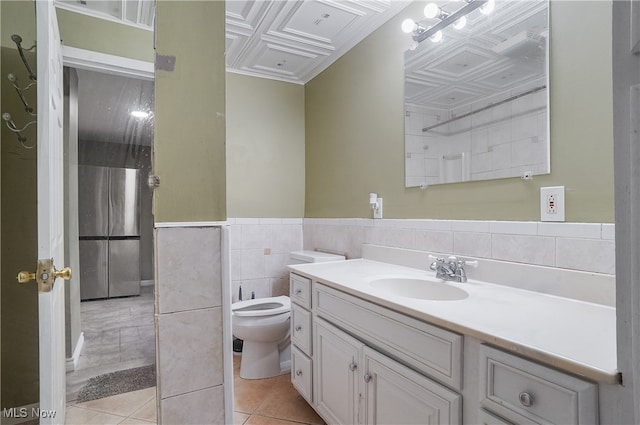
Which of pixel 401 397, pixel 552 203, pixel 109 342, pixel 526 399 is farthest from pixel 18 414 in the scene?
Answer: pixel 552 203

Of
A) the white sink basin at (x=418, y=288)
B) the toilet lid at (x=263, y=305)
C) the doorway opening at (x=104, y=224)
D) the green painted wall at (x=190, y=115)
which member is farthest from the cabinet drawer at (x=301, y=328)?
the green painted wall at (x=190, y=115)

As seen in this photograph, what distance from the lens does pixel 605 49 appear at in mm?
1105

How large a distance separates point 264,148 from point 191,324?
2127mm

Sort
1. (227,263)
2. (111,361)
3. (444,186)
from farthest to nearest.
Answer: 1. (111,361)
2. (444,186)
3. (227,263)

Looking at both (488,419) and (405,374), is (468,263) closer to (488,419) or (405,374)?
(405,374)

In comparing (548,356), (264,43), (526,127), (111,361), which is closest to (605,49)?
(526,127)

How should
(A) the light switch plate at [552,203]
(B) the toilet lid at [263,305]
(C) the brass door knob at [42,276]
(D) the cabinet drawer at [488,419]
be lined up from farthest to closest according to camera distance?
(B) the toilet lid at [263,305] → (A) the light switch plate at [552,203] → (C) the brass door knob at [42,276] → (D) the cabinet drawer at [488,419]

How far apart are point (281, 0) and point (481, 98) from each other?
1.30 m

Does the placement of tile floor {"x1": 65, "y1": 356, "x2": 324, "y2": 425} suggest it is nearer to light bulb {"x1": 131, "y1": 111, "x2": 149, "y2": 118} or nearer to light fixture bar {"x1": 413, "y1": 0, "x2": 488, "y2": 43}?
light bulb {"x1": 131, "y1": 111, "x2": 149, "y2": 118}

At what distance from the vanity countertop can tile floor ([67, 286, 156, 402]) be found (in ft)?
4.07

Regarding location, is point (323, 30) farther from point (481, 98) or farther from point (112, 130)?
point (112, 130)

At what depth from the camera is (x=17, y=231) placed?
1438 millimetres

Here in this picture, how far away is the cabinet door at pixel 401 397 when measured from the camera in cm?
97

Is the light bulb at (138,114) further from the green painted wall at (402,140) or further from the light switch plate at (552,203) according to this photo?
the light switch plate at (552,203)
